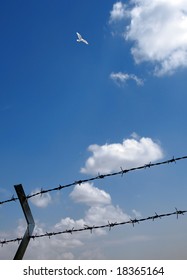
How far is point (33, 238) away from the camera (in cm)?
641

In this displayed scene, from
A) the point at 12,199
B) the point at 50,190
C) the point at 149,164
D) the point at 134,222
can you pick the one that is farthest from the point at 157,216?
the point at 12,199

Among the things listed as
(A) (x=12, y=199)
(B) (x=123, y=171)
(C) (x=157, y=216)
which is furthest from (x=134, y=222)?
(A) (x=12, y=199)

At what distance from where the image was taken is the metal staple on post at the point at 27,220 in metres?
6.16

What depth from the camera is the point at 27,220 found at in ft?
21.2

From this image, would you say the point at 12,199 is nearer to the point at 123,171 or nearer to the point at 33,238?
the point at 33,238

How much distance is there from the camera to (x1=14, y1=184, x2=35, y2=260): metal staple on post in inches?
243

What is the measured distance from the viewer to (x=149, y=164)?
21.9ft
